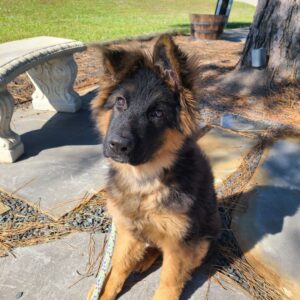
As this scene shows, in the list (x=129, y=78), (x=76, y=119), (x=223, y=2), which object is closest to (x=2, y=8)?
(x=223, y=2)

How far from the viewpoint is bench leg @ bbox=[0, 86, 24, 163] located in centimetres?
409

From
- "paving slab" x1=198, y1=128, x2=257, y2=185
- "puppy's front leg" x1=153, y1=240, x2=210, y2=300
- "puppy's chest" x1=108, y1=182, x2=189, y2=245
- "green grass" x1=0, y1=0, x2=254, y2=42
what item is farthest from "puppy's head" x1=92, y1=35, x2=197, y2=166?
"green grass" x1=0, y1=0, x2=254, y2=42

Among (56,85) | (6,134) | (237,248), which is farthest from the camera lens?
(56,85)

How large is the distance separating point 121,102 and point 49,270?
61.8 inches

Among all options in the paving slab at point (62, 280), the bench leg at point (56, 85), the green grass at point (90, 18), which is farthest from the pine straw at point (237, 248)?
the green grass at point (90, 18)

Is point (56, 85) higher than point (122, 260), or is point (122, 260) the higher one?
point (56, 85)

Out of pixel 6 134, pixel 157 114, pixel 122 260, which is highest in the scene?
pixel 157 114

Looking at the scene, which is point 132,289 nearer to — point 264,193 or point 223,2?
point 264,193

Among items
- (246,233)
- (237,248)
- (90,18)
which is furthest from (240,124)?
(90,18)

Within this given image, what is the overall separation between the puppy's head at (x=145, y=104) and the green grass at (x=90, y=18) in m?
9.67

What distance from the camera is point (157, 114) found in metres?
2.39

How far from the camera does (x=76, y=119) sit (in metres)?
5.68

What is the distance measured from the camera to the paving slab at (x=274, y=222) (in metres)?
2.85

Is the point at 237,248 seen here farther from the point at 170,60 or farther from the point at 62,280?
the point at 170,60
